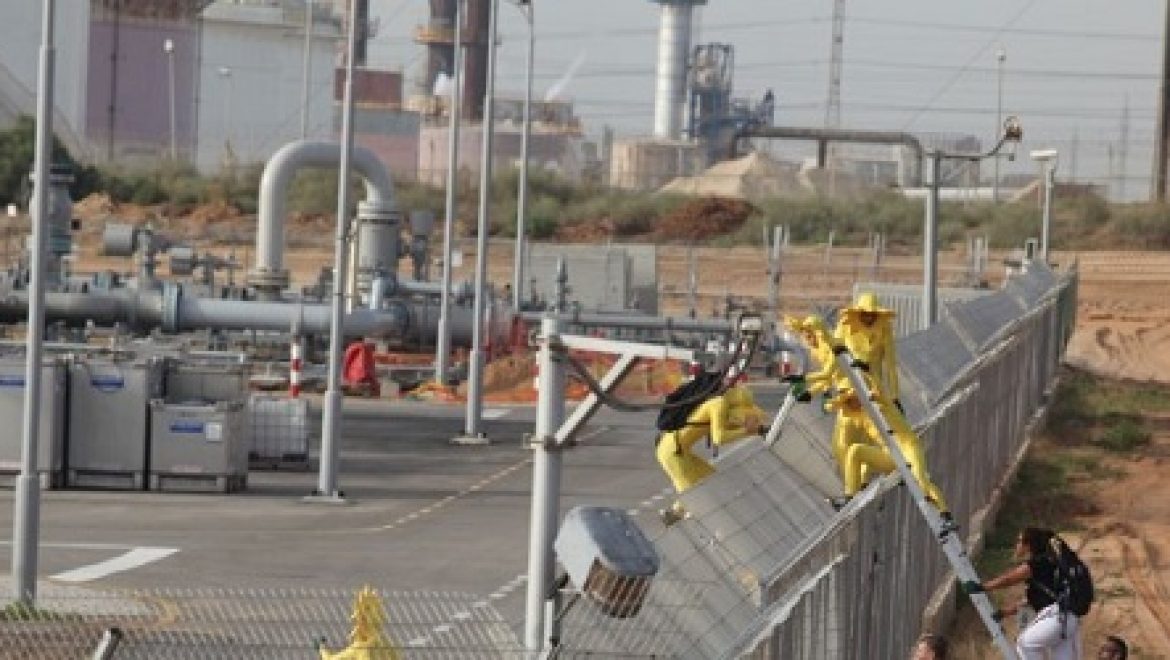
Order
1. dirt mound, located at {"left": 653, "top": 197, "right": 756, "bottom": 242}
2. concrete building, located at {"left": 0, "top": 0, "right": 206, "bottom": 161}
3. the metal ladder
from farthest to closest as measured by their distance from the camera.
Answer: concrete building, located at {"left": 0, "top": 0, "right": 206, "bottom": 161}, dirt mound, located at {"left": 653, "top": 197, "right": 756, "bottom": 242}, the metal ladder

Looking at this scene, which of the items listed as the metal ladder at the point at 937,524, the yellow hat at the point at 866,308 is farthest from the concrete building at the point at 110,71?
the metal ladder at the point at 937,524

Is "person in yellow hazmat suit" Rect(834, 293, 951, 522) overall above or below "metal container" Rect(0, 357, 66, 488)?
above

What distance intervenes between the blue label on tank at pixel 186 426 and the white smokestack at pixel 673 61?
122 meters

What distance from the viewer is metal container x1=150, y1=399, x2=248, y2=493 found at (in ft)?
118

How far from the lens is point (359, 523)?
33.2 meters

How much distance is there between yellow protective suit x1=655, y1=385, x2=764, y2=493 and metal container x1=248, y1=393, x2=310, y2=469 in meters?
14.8

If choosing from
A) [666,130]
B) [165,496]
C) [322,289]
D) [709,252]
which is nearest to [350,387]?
[322,289]

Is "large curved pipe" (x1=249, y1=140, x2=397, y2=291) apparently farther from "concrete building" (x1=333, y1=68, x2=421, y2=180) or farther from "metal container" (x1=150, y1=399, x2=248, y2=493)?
"concrete building" (x1=333, y1=68, x2=421, y2=180)

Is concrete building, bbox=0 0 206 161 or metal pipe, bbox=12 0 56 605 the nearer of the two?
metal pipe, bbox=12 0 56 605

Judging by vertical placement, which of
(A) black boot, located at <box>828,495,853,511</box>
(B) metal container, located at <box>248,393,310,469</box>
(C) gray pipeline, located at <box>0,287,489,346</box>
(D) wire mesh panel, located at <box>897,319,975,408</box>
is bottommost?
(B) metal container, located at <box>248,393,310,469</box>

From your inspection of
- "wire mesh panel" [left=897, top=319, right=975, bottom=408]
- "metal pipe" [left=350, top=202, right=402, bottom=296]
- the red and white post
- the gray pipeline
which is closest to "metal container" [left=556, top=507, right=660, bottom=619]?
"wire mesh panel" [left=897, top=319, right=975, bottom=408]

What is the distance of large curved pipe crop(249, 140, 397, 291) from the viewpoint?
56688mm

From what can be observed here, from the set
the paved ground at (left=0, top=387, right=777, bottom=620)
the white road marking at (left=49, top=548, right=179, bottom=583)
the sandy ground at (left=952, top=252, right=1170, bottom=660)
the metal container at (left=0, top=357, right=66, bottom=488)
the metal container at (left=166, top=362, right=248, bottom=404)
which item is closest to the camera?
the sandy ground at (left=952, top=252, right=1170, bottom=660)

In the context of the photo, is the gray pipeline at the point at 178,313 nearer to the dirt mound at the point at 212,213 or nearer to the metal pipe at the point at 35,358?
the metal pipe at the point at 35,358
